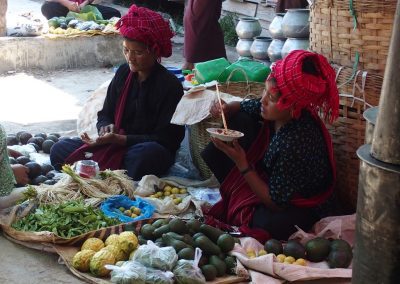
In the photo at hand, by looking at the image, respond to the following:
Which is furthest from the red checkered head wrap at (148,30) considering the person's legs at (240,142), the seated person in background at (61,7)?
the seated person in background at (61,7)

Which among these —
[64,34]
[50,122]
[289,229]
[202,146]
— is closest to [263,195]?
[289,229]

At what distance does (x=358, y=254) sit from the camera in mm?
1883

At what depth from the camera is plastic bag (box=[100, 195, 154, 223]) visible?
3965mm

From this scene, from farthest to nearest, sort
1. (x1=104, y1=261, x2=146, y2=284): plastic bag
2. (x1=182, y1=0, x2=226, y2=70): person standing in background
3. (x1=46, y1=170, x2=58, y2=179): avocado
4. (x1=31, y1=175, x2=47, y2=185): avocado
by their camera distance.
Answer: (x1=182, y1=0, x2=226, y2=70): person standing in background
(x1=46, y1=170, x2=58, y2=179): avocado
(x1=31, y1=175, x2=47, y2=185): avocado
(x1=104, y1=261, x2=146, y2=284): plastic bag

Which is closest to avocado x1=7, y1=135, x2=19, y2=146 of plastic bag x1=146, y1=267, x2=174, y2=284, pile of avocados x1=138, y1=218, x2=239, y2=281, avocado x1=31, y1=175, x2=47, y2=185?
avocado x1=31, y1=175, x2=47, y2=185

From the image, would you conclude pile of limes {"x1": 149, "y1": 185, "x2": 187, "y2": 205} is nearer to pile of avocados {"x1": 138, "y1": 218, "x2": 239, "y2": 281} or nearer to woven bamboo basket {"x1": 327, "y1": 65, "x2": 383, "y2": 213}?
pile of avocados {"x1": 138, "y1": 218, "x2": 239, "y2": 281}

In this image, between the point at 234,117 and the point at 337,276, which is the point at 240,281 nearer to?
the point at 337,276

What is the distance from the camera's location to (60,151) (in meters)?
4.95

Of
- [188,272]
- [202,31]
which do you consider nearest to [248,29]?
[202,31]

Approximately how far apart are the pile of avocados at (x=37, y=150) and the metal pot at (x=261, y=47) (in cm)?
A: 249

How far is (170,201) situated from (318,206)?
36.8 inches

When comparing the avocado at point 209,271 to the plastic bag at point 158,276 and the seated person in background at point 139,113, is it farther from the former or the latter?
the seated person in background at point 139,113

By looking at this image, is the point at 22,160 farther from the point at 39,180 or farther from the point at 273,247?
the point at 273,247

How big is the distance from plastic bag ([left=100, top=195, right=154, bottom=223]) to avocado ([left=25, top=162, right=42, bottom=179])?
745 mm
